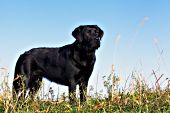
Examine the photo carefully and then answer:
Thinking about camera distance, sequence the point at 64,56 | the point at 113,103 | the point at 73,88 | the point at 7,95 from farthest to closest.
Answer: the point at 64,56
the point at 73,88
the point at 113,103
the point at 7,95

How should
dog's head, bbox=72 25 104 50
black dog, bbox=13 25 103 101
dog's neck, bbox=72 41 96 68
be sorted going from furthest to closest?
dog's neck, bbox=72 41 96 68
black dog, bbox=13 25 103 101
dog's head, bbox=72 25 104 50

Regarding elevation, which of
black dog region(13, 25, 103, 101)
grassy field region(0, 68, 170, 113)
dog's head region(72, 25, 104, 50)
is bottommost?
grassy field region(0, 68, 170, 113)

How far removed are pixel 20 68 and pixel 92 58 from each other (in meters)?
2.06

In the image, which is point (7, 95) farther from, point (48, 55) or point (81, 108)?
point (48, 55)

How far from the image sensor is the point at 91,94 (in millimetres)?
7930

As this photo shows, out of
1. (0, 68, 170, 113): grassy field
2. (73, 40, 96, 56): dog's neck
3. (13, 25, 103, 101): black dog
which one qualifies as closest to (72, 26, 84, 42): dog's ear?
(13, 25, 103, 101): black dog

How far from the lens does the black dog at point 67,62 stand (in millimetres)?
9710

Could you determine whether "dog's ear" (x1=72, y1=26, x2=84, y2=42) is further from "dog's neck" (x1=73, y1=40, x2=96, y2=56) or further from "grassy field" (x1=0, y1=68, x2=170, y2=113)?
"grassy field" (x1=0, y1=68, x2=170, y2=113)

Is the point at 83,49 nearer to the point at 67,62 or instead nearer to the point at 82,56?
the point at 82,56

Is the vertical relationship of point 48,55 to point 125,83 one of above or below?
above

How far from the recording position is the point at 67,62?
32.8ft

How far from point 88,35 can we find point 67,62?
0.87m

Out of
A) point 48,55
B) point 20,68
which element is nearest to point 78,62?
point 48,55

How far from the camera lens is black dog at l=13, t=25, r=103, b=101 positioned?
9710 mm
